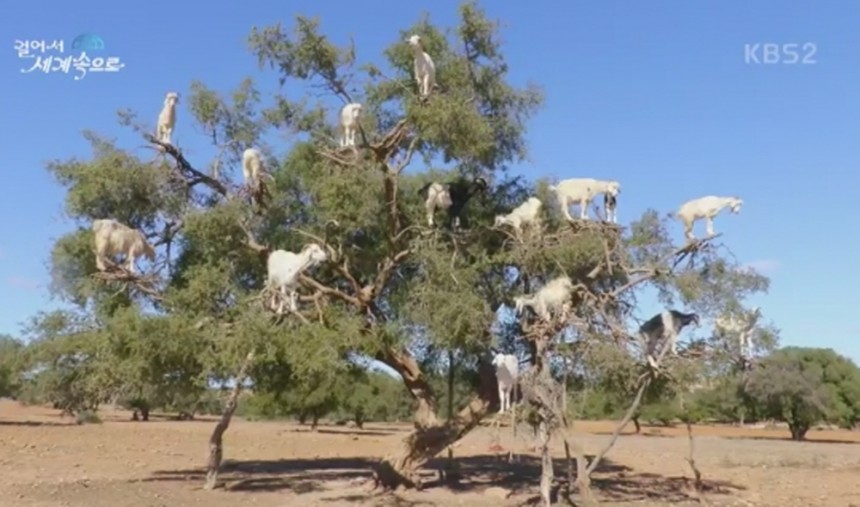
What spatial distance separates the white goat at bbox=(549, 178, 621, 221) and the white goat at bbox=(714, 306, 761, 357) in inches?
119

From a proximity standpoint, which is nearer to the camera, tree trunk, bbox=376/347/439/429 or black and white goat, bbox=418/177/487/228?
black and white goat, bbox=418/177/487/228

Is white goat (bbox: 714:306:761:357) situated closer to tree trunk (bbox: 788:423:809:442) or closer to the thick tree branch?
the thick tree branch

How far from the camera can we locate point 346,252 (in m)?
18.8

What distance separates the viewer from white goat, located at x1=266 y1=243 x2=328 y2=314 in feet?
50.3

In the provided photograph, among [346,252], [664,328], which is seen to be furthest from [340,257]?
[664,328]

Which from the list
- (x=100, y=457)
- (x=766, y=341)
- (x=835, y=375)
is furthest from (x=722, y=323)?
(x=835, y=375)

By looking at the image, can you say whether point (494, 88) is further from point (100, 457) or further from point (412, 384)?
point (100, 457)

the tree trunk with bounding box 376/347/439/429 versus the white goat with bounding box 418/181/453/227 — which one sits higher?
the white goat with bounding box 418/181/453/227

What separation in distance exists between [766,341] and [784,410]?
129 feet

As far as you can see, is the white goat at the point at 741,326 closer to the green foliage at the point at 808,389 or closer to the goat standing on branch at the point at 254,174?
the goat standing on branch at the point at 254,174

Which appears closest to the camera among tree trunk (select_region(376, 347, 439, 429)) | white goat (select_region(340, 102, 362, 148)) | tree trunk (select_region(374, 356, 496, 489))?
white goat (select_region(340, 102, 362, 148))

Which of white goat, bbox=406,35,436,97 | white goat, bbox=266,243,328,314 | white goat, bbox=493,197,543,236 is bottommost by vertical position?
white goat, bbox=266,243,328,314

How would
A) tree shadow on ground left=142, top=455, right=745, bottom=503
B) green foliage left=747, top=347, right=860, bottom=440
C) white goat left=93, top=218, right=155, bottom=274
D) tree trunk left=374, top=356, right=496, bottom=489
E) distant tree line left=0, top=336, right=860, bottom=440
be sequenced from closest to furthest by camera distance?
white goat left=93, top=218, right=155, bottom=274, distant tree line left=0, top=336, right=860, bottom=440, tree trunk left=374, top=356, right=496, bottom=489, tree shadow on ground left=142, top=455, right=745, bottom=503, green foliage left=747, top=347, right=860, bottom=440

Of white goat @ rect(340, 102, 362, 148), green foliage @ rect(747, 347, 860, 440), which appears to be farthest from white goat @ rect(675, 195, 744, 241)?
green foliage @ rect(747, 347, 860, 440)
